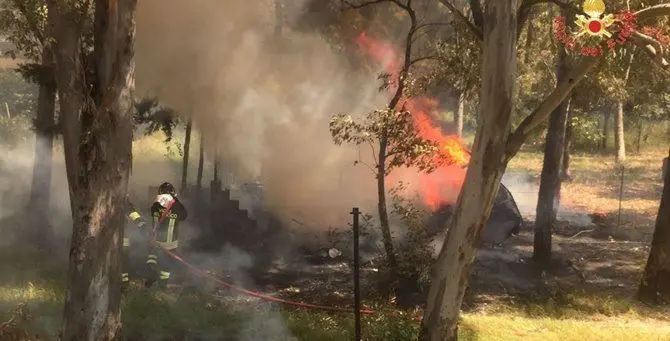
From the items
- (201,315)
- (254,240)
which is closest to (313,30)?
(254,240)

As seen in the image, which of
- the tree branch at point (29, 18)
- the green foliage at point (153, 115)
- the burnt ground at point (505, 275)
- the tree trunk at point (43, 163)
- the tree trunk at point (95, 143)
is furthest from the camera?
the green foliage at point (153, 115)

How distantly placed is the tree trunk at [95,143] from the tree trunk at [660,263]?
923cm

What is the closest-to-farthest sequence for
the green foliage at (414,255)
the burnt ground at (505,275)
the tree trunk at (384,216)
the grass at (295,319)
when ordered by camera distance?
the grass at (295,319)
the tree trunk at (384,216)
the green foliage at (414,255)
the burnt ground at (505,275)

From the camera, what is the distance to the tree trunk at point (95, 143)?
5.27 meters

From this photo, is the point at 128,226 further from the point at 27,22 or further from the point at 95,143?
the point at 95,143

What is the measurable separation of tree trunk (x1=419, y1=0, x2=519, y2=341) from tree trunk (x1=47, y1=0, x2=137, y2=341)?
352cm

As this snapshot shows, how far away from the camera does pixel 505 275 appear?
12.3m

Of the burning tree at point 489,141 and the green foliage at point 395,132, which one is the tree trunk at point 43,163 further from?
the burning tree at point 489,141

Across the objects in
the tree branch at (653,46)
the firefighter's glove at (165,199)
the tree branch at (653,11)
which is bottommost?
the firefighter's glove at (165,199)

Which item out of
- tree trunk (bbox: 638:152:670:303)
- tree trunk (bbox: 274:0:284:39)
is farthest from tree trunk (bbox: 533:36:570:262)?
tree trunk (bbox: 274:0:284:39)

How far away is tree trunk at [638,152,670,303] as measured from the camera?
10.2 meters

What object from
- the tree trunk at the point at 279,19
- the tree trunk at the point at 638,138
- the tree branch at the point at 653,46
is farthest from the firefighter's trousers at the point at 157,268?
the tree trunk at the point at 638,138

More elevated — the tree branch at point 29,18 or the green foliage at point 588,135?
the green foliage at point 588,135

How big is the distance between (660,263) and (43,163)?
12.8 m
